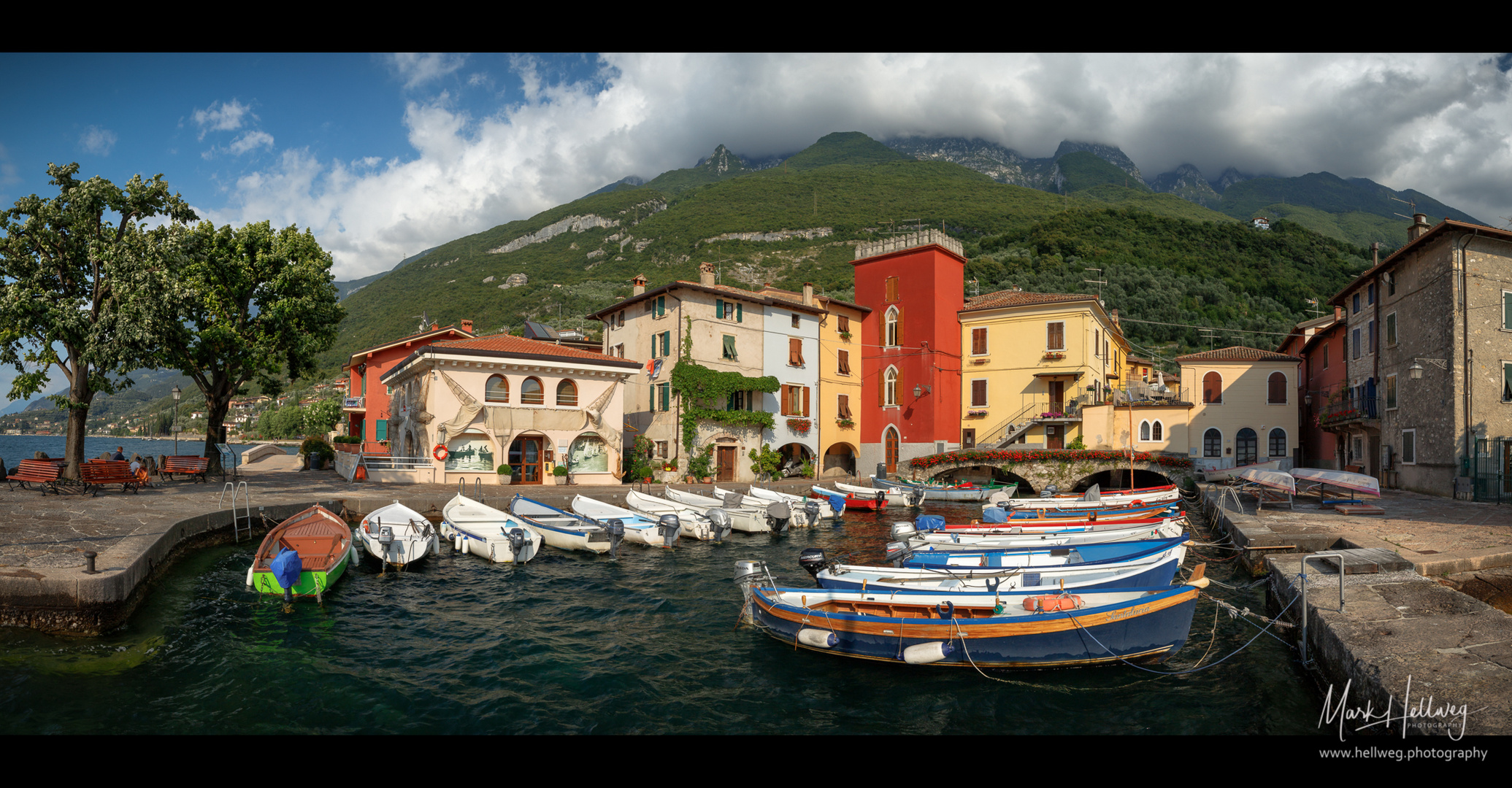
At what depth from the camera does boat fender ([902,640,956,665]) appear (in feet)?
34.3

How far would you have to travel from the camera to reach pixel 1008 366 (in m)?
39.2

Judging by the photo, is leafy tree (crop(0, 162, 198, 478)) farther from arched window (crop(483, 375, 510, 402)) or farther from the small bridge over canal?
the small bridge over canal

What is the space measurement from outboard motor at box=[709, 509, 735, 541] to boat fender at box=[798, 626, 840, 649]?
11.1m

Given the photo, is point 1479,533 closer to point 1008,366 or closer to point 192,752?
point 192,752

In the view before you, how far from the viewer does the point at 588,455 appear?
1208 inches

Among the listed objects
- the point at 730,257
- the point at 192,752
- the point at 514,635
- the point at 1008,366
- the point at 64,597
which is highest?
the point at 730,257

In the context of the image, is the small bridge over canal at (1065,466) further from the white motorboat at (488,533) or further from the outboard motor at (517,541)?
the outboard motor at (517,541)

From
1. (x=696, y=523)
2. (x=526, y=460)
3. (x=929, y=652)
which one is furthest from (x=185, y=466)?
(x=929, y=652)

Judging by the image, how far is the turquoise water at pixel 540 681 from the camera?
8758mm

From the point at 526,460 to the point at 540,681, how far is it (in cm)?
2020

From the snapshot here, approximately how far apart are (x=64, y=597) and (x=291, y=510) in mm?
10609

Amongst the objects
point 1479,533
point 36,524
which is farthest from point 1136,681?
point 36,524

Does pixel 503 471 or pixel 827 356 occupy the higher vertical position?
pixel 827 356

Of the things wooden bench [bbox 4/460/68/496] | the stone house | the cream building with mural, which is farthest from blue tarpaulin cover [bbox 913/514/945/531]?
wooden bench [bbox 4/460/68/496]
